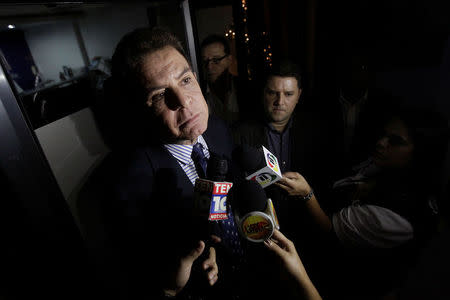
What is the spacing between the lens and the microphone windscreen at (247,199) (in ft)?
2.75

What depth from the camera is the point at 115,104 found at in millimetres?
1622

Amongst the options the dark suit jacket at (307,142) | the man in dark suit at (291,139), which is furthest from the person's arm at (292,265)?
the dark suit jacket at (307,142)

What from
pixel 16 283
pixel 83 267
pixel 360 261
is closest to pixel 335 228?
pixel 360 261

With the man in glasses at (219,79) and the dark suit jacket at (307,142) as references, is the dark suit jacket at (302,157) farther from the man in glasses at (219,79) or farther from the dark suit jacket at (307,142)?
the man in glasses at (219,79)

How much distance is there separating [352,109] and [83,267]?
3.25m

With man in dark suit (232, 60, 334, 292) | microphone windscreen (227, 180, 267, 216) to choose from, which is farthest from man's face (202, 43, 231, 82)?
microphone windscreen (227, 180, 267, 216)

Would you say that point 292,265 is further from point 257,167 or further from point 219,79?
point 219,79

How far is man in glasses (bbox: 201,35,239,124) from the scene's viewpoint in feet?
10.1

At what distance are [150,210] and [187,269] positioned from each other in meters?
0.36

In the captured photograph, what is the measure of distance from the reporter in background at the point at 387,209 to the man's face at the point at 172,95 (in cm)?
83

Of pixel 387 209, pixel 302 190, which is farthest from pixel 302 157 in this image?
pixel 387 209

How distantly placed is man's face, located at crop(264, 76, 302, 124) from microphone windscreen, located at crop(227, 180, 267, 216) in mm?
1530

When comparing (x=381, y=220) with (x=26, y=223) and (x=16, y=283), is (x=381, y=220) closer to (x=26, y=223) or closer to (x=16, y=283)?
(x=26, y=223)

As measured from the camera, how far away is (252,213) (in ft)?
2.65
